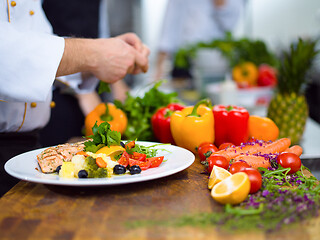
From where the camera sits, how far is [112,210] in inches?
32.1

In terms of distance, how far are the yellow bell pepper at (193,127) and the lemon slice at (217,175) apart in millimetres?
358

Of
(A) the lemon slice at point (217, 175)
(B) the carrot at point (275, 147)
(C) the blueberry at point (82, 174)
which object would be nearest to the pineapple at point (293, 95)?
(B) the carrot at point (275, 147)

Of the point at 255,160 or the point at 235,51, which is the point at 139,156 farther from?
the point at 235,51

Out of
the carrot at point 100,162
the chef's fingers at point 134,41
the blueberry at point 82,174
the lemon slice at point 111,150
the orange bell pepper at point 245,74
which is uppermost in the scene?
the chef's fingers at point 134,41

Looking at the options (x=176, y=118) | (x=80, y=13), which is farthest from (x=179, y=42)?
(x=176, y=118)

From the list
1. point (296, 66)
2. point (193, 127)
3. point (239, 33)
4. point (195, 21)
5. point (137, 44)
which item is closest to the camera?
point (193, 127)

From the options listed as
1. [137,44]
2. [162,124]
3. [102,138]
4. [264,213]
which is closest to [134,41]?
[137,44]

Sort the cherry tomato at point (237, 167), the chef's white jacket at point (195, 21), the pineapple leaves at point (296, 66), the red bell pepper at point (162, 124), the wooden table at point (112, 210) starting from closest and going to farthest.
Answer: the wooden table at point (112, 210)
the cherry tomato at point (237, 167)
the red bell pepper at point (162, 124)
the pineapple leaves at point (296, 66)
the chef's white jacket at point (195, 21)

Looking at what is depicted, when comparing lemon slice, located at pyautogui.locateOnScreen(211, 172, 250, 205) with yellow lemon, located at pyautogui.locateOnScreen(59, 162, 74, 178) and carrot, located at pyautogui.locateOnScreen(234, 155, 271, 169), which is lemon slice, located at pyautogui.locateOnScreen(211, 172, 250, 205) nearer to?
carrot, located at pyautogui.locateOnScreen(234, 155, 271, 169)

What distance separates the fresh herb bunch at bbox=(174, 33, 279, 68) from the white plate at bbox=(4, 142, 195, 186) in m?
2.02

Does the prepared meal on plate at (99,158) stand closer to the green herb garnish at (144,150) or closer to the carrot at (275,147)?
the green herb garnish at (144,150)

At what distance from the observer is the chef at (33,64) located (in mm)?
1075

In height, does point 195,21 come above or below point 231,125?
above

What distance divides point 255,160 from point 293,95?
837 mm
